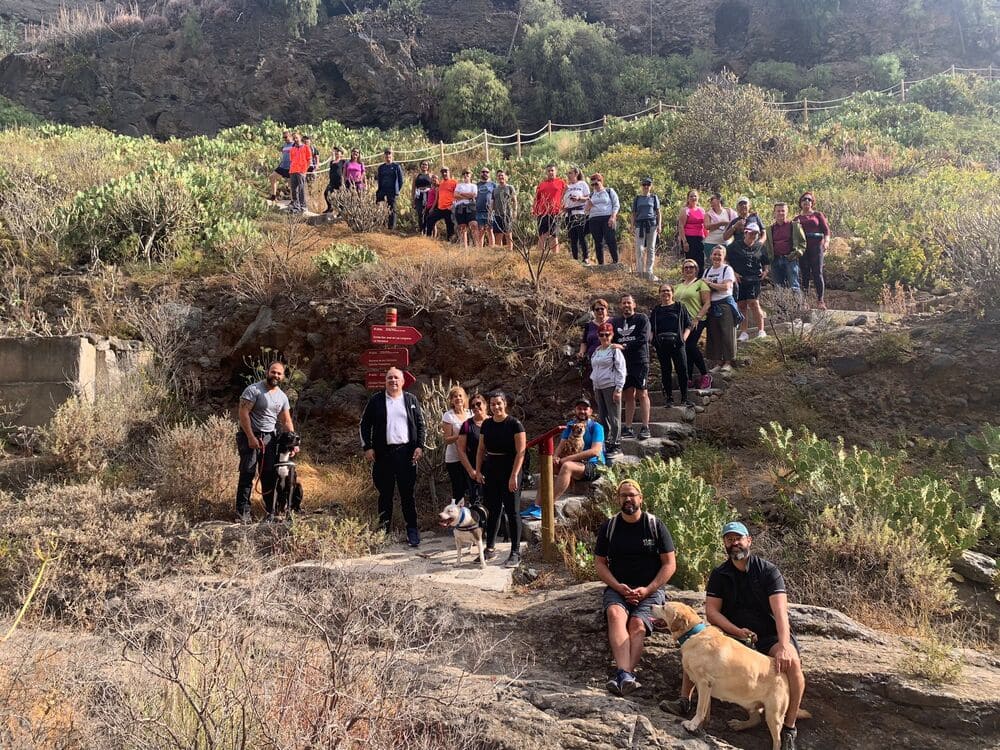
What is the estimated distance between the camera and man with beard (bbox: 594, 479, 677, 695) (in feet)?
15.9

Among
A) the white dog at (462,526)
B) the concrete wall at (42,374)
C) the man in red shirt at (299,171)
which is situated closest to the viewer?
the white dog at (462,526)

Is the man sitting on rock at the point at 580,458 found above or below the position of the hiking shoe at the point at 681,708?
above

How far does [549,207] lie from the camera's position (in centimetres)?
1239

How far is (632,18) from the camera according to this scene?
3747cm

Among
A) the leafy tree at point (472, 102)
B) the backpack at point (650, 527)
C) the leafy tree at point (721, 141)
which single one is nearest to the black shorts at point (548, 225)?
the backpack at point (650, 527)

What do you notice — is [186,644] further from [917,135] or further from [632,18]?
[632,18]

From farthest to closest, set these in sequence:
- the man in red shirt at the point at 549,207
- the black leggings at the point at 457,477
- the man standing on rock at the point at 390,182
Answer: the man standing on rock at the point at 390,182 → the man in red shirt at the point at 549,207 → the black leggings at the point at 457,477

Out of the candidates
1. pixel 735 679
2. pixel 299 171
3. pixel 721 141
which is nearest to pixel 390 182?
pixel 299 171

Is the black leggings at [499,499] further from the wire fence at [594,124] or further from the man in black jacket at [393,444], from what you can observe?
the wire fence at [594,124]

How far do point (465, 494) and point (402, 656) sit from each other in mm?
3756

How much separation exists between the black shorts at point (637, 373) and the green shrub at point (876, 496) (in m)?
1.59

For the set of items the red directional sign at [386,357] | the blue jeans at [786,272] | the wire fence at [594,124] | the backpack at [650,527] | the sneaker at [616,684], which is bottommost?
the sneaker at [616,684]

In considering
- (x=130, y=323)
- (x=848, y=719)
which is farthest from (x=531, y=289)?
(x=848, y=719)

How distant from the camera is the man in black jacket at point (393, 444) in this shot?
24.1 feet
